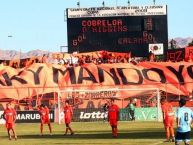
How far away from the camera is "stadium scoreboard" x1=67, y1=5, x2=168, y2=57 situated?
7181 centimetres

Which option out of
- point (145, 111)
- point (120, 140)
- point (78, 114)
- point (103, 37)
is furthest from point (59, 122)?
point (120, 140)

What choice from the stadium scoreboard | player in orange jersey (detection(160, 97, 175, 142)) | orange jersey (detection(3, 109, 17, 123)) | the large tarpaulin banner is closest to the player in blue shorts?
player in orange jersey (detection(160, 97, 175, 142))

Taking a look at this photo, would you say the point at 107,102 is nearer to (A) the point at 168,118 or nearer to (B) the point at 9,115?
(B) the point at 9,115

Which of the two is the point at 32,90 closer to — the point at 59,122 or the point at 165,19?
the point at 59,122

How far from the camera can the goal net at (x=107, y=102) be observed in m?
58.4

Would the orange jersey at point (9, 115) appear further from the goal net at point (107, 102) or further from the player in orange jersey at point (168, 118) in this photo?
the goal net at point (107, 102)

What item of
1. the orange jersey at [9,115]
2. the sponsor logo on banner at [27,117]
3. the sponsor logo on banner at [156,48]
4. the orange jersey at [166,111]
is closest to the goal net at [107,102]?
the sponsor logo on banner at [27,117]

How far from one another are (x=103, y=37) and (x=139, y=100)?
995 centimetres

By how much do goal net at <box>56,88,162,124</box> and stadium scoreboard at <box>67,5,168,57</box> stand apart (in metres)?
8.30

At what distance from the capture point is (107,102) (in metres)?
61.6

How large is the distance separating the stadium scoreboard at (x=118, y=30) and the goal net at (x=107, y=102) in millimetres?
8298

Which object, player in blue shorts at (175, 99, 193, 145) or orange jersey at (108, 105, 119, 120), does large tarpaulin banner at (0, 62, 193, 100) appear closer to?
orange jersey at (108, 105, 119, 120)

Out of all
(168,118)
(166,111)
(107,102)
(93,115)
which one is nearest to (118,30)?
(107,102)

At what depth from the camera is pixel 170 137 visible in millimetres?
31688
